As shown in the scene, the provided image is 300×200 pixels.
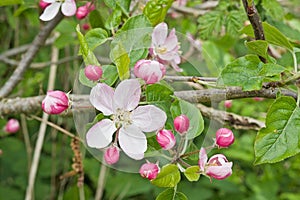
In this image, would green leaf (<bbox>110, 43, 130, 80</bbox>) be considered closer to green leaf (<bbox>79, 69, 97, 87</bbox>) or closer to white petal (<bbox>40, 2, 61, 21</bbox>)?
green leaf (<bbox>79, 69, 97, 87</bbox>)

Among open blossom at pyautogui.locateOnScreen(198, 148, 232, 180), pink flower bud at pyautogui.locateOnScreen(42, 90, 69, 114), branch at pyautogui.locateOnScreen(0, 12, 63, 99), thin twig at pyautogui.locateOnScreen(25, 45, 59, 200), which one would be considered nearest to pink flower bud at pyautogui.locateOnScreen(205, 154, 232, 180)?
open blossom at pyautogui.locateOnScreen(198, 148, 232, 180)

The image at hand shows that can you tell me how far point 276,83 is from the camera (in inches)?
32.5

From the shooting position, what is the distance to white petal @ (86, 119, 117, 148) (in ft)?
2.40

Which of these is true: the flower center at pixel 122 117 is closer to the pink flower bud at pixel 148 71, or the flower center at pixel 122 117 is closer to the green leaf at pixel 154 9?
the pink flower bud at pixel 148 71

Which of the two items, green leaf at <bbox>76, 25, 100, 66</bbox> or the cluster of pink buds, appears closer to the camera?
→ green leaf at <bbox>76, 25, 100, 66</bbox>

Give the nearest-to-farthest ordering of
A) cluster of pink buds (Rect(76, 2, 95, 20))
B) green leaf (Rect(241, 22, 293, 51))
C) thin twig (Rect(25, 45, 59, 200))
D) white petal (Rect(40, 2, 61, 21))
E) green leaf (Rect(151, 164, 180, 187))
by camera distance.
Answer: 1. green leaf (Rect(151, 164, 180, 187))
2. green leaf (Rect(241, 22, 293, 51))
3. white petal (Rect(40, 2, 61, 21))
4. cluster of pink buds (Rect(76, 2, 95, 20))
5. thin twig (Rect(25, 45, 59, 200))

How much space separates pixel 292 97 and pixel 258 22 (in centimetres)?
13

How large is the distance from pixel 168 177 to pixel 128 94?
0.41 feet

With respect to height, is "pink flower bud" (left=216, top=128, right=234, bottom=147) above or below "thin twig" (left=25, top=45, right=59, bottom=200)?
above

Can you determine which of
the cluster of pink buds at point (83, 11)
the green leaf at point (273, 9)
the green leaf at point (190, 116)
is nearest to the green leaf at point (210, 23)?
the green leaf at point (273, 9)

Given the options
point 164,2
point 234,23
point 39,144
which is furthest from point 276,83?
point 39,144

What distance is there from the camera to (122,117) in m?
0.74

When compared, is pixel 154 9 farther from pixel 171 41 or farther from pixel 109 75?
pixel 109 75

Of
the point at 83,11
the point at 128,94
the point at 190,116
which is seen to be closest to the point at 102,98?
the point at 128,94
